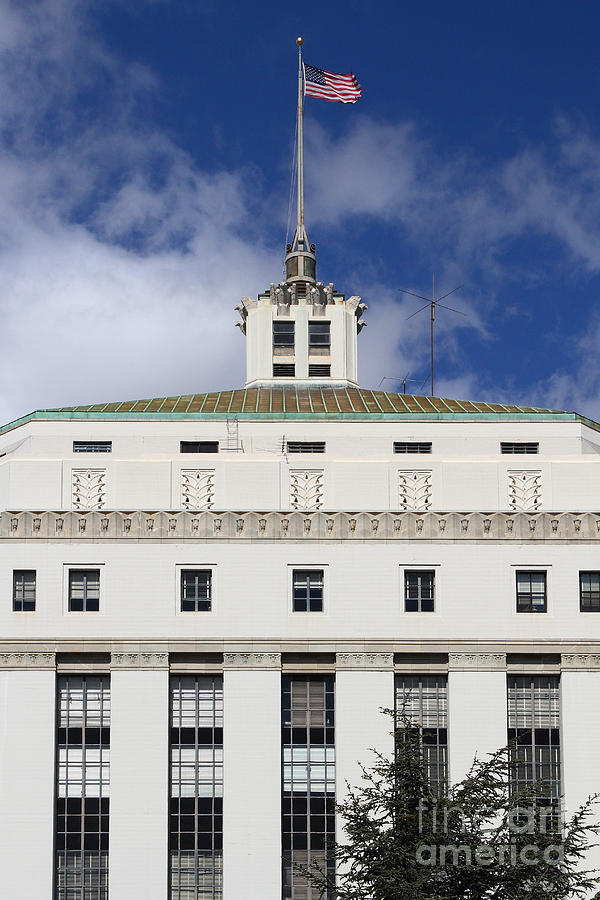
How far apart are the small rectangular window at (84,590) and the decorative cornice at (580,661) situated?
25225 millimetres

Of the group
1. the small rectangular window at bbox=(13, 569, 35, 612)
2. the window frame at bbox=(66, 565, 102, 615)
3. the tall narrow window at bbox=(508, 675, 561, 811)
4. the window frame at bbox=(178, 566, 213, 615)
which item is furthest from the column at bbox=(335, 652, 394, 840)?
the small rectangular window at bbox=(13, 569, 35, 612)

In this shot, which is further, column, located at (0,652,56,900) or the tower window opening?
the tower window opening

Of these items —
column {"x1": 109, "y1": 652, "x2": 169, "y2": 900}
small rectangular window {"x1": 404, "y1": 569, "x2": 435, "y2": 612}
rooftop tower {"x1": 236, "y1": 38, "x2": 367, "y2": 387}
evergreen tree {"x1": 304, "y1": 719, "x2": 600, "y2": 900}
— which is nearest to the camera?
evergreen tree {"x1": 304, "y1": 719, "x2": 600, "y2": 900}

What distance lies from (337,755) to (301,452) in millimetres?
18277

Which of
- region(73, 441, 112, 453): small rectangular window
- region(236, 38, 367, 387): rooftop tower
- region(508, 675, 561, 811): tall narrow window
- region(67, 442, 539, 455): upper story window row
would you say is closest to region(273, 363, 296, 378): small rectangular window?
region(236, 38, 367, 387): rooftop tower

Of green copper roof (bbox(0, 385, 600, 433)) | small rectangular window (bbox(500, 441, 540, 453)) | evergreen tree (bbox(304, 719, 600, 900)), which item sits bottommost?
evergreen tree (bbox(304, 719, 600, 900))

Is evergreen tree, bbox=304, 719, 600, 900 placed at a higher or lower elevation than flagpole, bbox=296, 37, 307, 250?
lower

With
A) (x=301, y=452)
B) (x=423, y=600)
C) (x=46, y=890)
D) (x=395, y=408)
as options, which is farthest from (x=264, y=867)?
(x=395, y=408)

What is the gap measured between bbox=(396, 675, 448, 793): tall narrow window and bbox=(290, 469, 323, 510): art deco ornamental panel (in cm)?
1091

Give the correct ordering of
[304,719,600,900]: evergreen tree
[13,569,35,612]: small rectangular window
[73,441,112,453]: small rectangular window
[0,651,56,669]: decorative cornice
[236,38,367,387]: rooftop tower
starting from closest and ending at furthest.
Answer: [304,719,600,900]: evergreen tree
[0,651,56,669]: decorative cornice
[13,569,35,612]: small rectangular window
[73,441,112,453]: small rectangular window
[236,38,367,387]: rooftop tower

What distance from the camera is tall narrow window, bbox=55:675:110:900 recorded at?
2936 inches

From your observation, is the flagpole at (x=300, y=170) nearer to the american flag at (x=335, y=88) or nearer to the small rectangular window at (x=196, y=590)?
the american flag at (x=335, y=88)

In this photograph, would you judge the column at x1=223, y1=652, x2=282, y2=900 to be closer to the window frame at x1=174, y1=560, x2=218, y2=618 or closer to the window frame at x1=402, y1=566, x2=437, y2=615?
the window frame at x1=174, y1=560, x2=218, y2=618

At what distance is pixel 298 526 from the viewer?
78.8 metres
